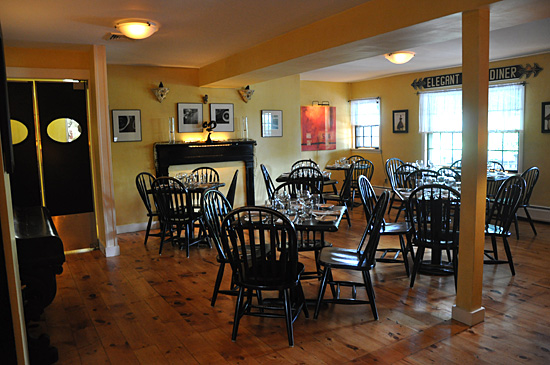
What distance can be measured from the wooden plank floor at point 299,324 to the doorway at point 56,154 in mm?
1170

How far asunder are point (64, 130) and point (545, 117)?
6.62 m

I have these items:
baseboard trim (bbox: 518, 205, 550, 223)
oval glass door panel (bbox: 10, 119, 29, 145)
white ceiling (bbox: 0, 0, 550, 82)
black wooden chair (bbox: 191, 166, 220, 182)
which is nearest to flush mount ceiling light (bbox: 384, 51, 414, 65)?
white ceiling (bbox: 0, 0, 550, 82)

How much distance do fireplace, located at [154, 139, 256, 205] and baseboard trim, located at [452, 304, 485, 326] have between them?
4768mm

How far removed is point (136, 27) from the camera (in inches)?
163

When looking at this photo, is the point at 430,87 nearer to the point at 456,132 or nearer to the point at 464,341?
the point at 456,132

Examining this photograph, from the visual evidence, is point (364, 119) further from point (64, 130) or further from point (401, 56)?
point (64, 130)

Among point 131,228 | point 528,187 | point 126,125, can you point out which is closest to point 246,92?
point 126,125

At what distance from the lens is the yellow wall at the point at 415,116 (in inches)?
258

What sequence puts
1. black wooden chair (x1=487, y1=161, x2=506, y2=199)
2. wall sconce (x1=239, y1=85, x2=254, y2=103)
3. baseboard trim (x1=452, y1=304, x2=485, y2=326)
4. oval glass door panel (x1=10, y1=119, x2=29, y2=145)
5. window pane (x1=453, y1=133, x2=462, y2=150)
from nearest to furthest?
baseboard trim (x1=452, y1=304, x2=485, y2=326) → oval glass door panel (x1=10, y1=119, x2=29, y2=145) → black wooden chair (x1=487, y1=161, x2=506, y2=199) → wall sconce (x1=239, y1=85, x2=254, y2=103) → window pane (x1=453, y1=133, x2=462, y2=150)

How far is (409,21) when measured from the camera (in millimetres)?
3361

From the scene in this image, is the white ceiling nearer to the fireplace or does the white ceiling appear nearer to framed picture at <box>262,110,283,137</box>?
the fireplace

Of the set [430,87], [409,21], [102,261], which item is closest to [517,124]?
[430,87]

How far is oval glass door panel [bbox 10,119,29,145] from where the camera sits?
5.22 m

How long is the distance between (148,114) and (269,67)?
2.44 metres
